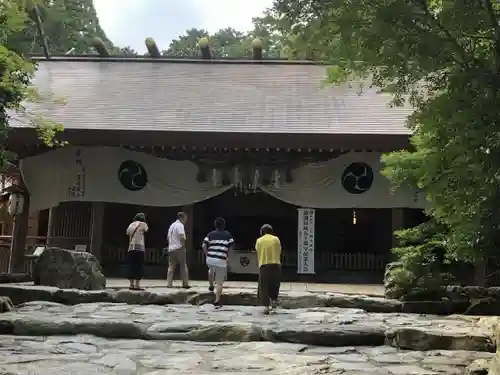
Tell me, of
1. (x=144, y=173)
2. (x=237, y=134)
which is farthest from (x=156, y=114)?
(x=237, y=134)

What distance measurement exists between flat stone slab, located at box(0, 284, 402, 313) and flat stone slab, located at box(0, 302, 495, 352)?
1.56 metres

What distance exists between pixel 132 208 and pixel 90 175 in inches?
82.6

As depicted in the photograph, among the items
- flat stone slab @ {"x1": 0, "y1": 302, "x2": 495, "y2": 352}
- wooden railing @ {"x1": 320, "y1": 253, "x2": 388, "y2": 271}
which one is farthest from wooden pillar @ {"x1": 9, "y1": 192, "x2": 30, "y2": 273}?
wooden railing @ {"x1": 320, "y1": 253, "x2": 388, "y2": 271}

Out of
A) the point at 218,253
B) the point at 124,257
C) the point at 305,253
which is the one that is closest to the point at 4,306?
the point at 218,253

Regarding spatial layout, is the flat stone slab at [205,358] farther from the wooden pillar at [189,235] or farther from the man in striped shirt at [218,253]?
the wooden pillar at [189,235]

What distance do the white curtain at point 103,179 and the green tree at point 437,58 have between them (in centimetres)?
1011

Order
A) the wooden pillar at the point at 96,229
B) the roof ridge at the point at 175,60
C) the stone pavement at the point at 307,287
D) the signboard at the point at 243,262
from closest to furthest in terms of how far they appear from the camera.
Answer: the stone pavement at the point at 307,287
the wooden pillar at the point at 96,229
the signboard at the point at 243,262
the roof ridge at the point at 175,60

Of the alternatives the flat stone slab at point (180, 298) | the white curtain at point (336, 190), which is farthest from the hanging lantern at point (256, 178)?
the flat stone slab at point (180, 298)

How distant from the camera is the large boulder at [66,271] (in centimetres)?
1036

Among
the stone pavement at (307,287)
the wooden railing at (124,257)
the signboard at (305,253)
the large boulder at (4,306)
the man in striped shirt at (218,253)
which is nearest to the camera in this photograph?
the large boulder at (4,306)

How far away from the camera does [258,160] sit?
14.2 metres

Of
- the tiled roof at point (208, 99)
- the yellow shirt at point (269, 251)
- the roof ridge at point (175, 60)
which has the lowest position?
the yellow shirt at point (269, 251)

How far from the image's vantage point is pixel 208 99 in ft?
52.6

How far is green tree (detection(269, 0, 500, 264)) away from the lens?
3.68 meters
